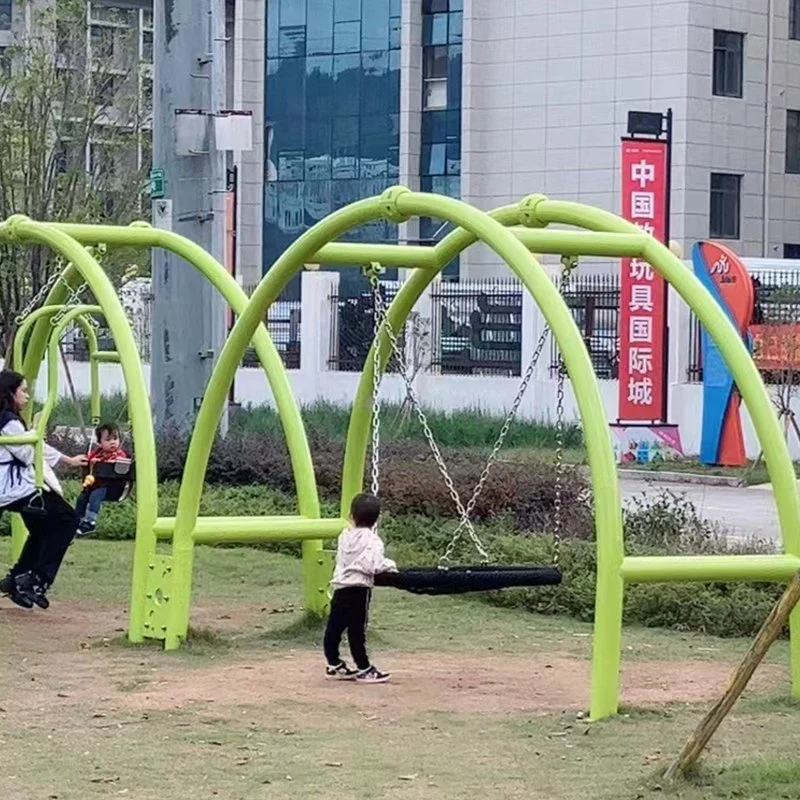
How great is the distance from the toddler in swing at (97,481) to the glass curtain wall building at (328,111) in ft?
97.3

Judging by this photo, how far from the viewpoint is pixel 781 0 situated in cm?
4034

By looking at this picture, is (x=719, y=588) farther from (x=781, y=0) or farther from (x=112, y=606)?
(x=781, y=0)

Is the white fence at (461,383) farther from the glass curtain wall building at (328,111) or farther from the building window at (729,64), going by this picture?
the glass curtain wall building at (328,111)

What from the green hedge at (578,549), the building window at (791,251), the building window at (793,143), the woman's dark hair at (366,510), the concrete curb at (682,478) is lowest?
the concrete curb at (682,478)

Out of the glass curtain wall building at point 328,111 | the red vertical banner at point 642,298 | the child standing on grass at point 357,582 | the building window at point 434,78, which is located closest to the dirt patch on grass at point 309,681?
the child standing on grass at point 357,582

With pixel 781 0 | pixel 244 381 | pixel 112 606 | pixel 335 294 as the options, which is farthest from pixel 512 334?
pixel 112 606

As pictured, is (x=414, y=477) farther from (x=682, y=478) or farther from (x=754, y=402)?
(x=682, y=478)

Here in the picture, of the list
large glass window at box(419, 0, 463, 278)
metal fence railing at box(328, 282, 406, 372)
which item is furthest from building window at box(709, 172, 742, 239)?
metal fence railing at box(328, 282, 406, 372)

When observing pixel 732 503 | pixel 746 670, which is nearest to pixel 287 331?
pixel 732 503

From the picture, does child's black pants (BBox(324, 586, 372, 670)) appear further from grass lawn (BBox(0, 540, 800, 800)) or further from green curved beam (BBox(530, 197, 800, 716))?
green curved beam (BBox(530, 197, 800, 716))

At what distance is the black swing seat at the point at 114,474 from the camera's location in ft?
41.3

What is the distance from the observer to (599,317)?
90.1ft

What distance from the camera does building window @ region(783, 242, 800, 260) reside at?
1608 inches

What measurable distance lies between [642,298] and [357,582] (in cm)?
1559
